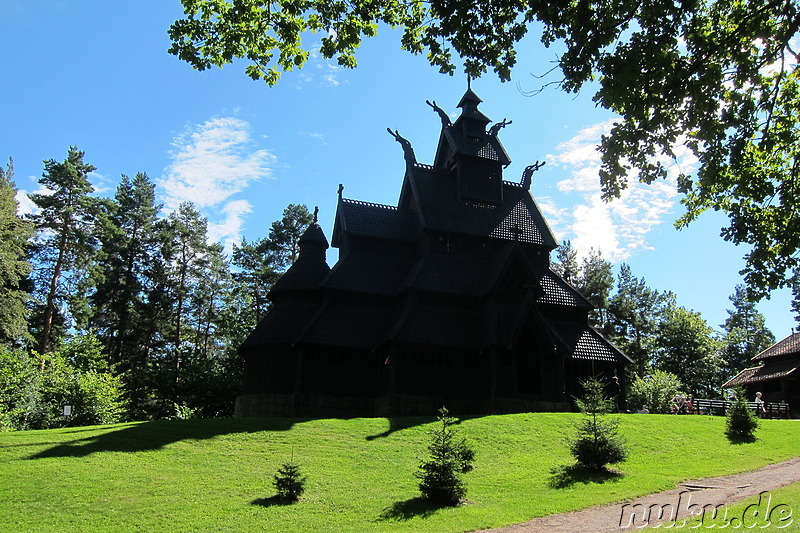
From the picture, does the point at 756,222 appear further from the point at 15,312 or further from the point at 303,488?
the point at 15,312

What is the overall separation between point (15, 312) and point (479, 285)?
26.2 m

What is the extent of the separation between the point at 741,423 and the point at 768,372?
1078 inches

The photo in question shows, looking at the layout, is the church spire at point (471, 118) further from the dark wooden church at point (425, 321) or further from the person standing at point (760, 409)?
the person standing at point (760, 409)

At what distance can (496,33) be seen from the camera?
9.38m

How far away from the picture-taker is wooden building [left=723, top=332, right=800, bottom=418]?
138 ft

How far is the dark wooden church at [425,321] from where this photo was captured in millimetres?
26906

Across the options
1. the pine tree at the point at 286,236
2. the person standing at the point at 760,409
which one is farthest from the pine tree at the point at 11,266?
the person standing at the point at 760,409

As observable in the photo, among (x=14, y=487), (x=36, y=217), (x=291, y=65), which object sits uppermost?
(x=36, y=217)

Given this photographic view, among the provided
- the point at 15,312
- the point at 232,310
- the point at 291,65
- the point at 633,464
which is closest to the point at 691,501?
the point at 633,464

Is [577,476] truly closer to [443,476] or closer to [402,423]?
[443,476]

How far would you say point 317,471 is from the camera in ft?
51.4

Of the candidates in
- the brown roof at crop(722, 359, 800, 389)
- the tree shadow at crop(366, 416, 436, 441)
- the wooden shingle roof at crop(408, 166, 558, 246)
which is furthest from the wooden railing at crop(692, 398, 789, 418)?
the tree shadow at crop(366, 416, 436, 441)

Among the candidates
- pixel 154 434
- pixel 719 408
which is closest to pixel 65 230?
pixel 154 434

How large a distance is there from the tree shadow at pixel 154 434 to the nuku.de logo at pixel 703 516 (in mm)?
12394
